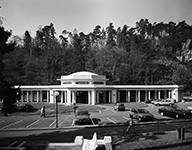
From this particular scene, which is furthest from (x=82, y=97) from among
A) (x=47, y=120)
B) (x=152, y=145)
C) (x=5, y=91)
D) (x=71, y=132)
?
(x=152, y=145)

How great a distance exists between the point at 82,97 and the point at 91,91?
10.2 ft

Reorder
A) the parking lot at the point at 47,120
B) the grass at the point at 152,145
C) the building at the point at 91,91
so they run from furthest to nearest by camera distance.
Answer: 1. the building at the point at 91,91
2. the parking lot at the point at 47,120
3. the grass at the point at 152,145

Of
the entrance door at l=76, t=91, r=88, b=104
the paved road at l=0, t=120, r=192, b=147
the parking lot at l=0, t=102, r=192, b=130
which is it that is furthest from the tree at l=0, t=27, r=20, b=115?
the entrance door at l=76, t=91, r=88, b=104

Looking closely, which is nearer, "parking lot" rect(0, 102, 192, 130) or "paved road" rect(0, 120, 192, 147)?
"paved road" rect(0, 120, 192, 147)

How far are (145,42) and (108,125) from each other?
62657mm

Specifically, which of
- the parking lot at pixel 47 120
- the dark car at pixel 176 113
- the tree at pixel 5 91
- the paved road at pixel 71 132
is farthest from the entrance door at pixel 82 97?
the tree at pixel 5 91

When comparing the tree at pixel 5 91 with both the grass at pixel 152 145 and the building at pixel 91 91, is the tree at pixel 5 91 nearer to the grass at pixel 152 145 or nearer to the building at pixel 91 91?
the grass at pixel 152 145

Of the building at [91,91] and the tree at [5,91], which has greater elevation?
the tree at [5,91]

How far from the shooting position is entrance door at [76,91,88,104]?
4178 centimetres

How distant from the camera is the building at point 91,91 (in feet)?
131

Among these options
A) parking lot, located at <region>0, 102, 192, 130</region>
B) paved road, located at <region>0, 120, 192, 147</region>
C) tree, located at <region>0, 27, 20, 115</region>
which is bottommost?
parking lot, located at <region>0, 102, 192, 130</region>

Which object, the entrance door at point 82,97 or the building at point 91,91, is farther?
the entrance door at point 82,97

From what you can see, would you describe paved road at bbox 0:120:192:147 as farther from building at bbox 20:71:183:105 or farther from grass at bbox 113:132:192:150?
building at bbox 20:71:183:105

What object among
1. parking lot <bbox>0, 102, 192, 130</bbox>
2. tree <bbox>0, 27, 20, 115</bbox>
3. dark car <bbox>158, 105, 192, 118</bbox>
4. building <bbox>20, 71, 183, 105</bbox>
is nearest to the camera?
tree <bbox>0, 27, 20, 115</bbox>
